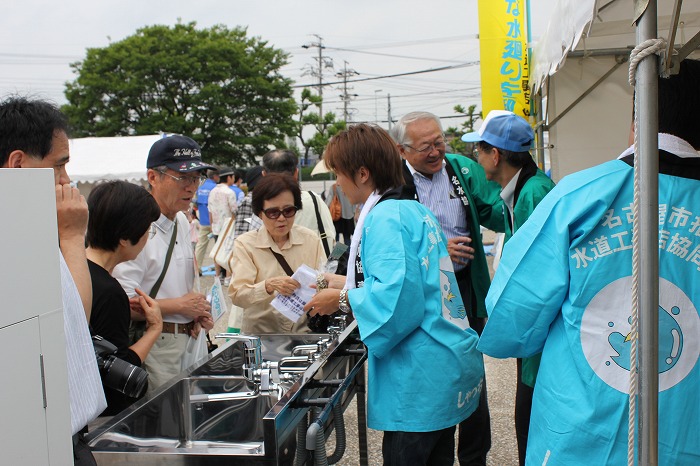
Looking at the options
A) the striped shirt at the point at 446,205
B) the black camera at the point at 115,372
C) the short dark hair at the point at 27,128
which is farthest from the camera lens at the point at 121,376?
the striped shirt at the point at 446,205

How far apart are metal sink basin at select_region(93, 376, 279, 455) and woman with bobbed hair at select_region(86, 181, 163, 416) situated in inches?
5.5

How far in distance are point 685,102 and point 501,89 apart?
4886 mm

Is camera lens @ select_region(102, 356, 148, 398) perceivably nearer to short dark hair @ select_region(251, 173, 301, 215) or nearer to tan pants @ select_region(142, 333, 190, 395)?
tan pants @ select_region(142, 333, 190, 395)

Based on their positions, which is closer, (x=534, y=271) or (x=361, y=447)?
(x=534, y=271)

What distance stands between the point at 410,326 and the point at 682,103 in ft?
3.47

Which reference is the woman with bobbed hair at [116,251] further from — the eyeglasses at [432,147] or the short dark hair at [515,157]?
the short dark hair at [515,157]

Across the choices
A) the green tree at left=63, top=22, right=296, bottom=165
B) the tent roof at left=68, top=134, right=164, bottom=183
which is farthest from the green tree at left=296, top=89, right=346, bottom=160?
the tent roof at left=68, top=134, right=164, bottom=183

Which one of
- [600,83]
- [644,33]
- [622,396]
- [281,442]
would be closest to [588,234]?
[622,396]

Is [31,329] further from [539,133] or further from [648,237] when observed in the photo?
[539,133]

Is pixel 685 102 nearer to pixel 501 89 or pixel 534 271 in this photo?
pixel 534 271

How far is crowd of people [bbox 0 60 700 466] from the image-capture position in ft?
5.07

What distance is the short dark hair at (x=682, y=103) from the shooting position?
1.54 m

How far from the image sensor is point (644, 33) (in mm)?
1271

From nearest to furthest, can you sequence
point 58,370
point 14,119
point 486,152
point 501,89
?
point 58,370, point 14,119, point 486,152, point 501,89
